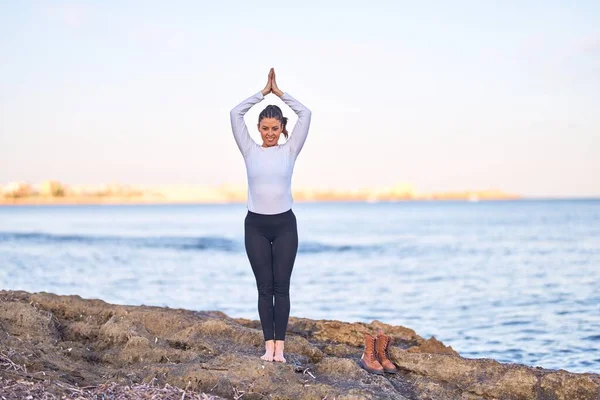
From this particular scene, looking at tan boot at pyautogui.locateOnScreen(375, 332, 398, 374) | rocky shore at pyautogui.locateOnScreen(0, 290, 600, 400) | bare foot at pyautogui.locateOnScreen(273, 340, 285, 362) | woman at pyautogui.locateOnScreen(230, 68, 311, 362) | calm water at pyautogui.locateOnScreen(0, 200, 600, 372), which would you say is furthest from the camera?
calm water at pyautogui.locateOnScreen(0, 200, 600, 372)

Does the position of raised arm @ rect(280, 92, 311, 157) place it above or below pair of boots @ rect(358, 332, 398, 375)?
above

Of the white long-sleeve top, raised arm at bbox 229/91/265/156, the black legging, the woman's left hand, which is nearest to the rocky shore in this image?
the black legging

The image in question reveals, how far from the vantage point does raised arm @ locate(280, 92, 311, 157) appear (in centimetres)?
577

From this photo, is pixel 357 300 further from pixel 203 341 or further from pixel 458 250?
pixel 458 250

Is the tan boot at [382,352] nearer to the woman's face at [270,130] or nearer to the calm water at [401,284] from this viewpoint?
the woman's face at [270,130]

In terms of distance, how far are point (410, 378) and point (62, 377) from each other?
2.66 meters

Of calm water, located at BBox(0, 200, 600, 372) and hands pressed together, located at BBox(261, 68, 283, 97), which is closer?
hands pressed together, located at BBox(261, 68, 283, 97)

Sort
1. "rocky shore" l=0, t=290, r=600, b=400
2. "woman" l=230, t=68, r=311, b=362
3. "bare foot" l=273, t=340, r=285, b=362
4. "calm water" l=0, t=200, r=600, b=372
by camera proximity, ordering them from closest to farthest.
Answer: "rocky shore" l=0, t=290, r=600, b=400
"bare foot" l=273, t=340, r=285, b=362
"woman" l=230, t=68, r=311, b=362
"calm water" l=0, t=200, r=600, b=372

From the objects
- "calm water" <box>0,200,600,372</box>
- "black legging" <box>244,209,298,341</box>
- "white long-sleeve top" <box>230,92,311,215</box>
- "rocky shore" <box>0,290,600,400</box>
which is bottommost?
"calm water" <box>0,200,600,372</box>

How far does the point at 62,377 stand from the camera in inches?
195

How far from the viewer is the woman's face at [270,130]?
5.73 metres

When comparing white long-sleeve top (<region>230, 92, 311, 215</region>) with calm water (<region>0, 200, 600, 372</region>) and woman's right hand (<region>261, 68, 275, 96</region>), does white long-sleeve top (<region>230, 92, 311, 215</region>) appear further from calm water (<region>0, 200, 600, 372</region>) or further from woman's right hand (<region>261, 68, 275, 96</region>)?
calm water (<region>0, 200, 600, 372</region>)

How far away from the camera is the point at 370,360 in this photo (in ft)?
19.1

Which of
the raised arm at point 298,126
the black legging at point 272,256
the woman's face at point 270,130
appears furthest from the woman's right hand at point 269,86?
the black legging at point 272,256
